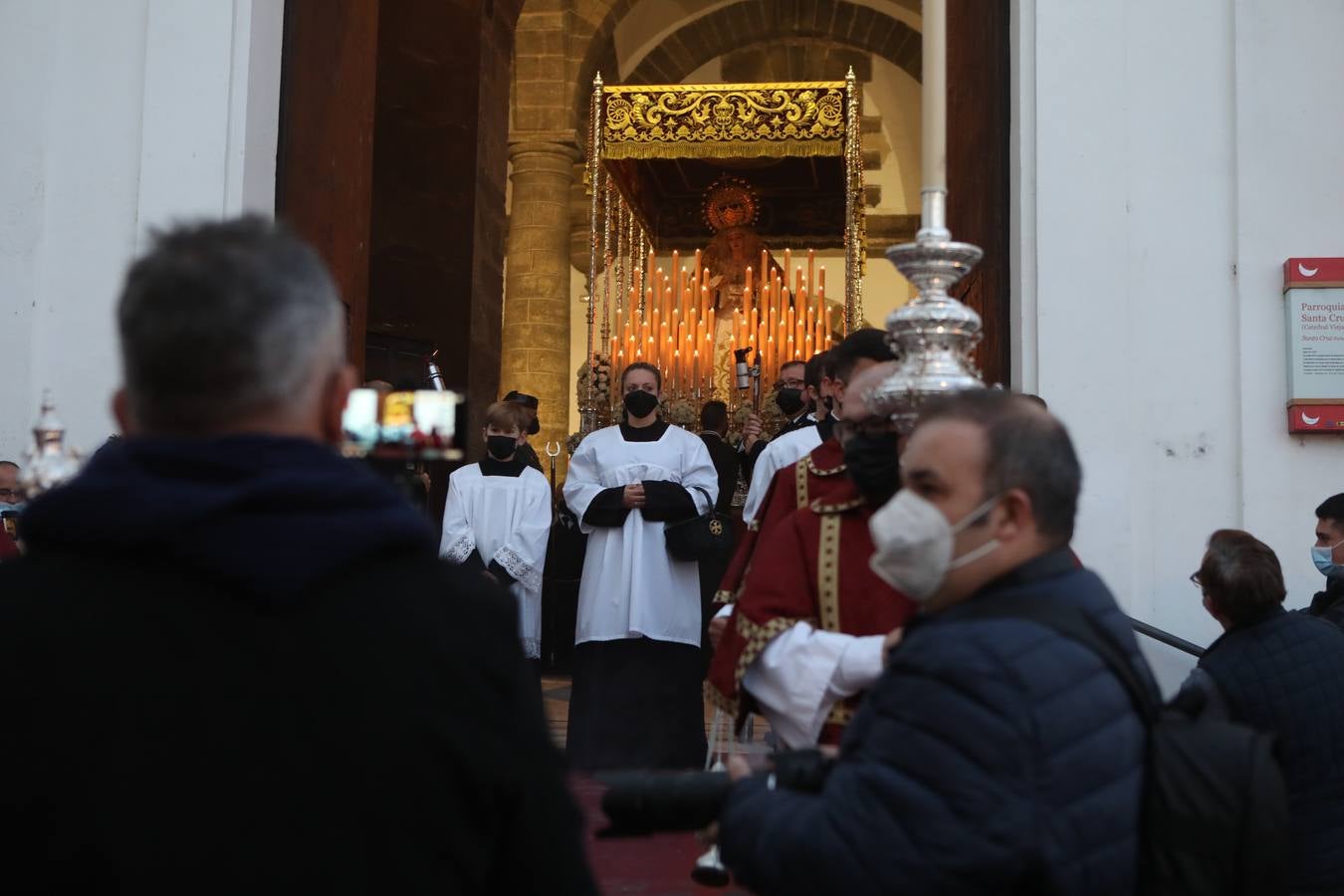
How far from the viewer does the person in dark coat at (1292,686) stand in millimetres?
3834

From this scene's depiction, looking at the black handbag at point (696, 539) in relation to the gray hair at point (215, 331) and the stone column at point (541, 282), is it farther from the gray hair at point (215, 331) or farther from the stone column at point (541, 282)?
the stone column at point (541, 282)

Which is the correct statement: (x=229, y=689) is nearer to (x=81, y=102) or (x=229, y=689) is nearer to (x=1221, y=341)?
(x=1221, y=341)

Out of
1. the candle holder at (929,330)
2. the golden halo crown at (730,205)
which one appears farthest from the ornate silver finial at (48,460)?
the golden halo crown at (730,205)

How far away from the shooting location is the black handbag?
6.56 meters

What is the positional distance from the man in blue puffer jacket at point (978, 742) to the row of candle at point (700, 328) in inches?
383

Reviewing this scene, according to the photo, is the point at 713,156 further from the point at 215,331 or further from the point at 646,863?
the point at 215,331

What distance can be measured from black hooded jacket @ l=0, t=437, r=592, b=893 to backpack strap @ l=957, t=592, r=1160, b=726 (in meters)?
0.78

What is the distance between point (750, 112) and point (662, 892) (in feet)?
29.3

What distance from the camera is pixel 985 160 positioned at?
6.55 m

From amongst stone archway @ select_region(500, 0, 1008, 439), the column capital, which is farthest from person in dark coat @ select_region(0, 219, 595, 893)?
the column capital

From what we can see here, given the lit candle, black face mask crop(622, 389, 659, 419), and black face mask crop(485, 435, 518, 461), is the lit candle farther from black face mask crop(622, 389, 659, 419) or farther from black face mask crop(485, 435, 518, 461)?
black face mask crop(485, 435, 518, 461)

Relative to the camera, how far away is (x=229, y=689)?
1364 millimetres

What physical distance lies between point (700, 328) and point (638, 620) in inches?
236

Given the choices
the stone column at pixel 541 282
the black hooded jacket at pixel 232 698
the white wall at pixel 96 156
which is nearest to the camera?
the black hooded jacket at pixel 232 698
